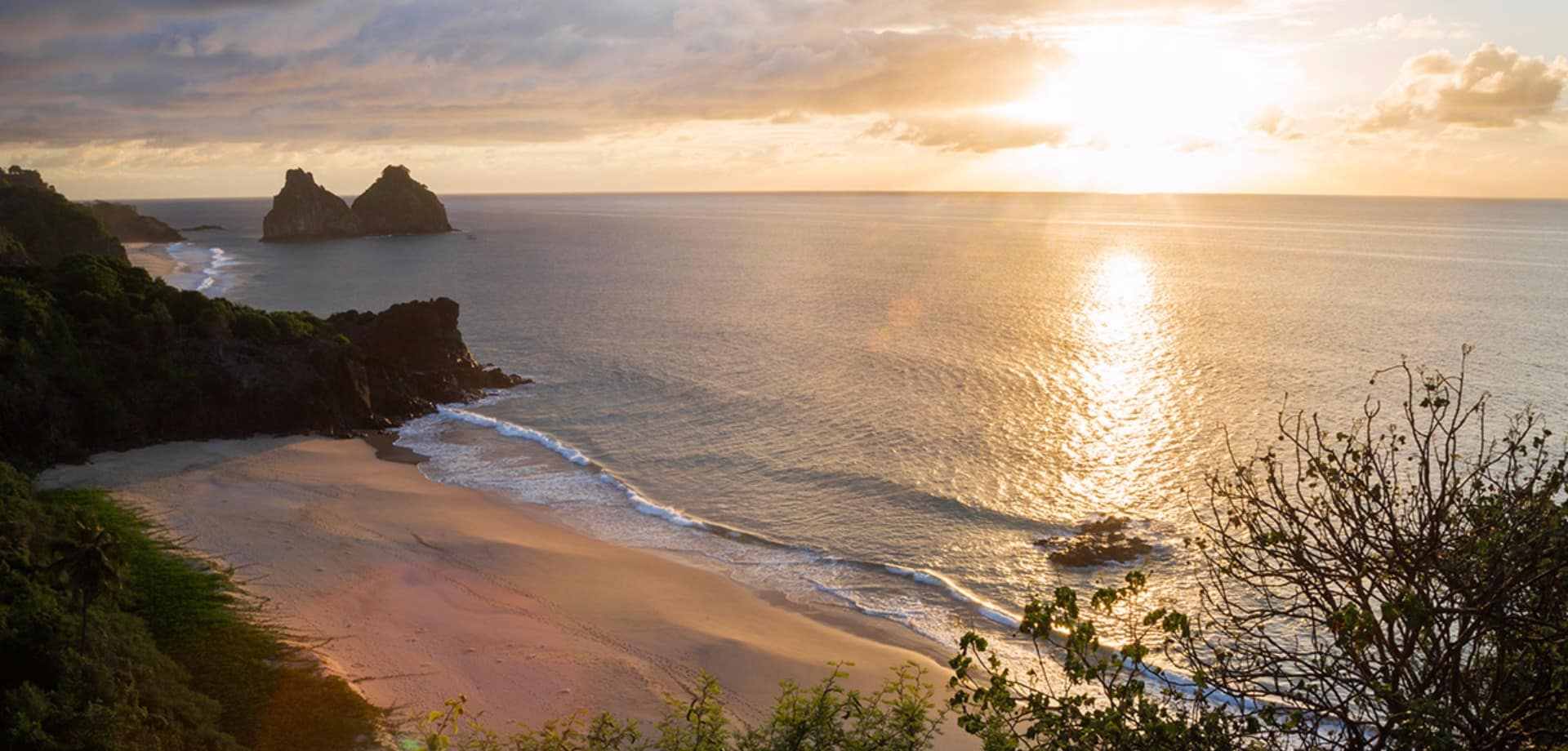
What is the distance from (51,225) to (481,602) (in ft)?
329

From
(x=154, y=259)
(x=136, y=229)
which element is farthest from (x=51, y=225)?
(x=136, y=229)

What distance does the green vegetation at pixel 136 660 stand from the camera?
19.9m

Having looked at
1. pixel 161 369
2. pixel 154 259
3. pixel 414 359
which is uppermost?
pixel 154 259

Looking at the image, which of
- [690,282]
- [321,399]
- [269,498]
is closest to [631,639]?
[269,498]

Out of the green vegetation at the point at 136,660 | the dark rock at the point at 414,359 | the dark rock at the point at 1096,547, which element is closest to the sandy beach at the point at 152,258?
the dark rock at the point at 414,359

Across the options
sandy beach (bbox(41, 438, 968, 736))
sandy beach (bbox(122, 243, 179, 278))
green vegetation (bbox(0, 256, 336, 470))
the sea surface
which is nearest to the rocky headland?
green vegetation (bbox(0, 256, 336, 470))

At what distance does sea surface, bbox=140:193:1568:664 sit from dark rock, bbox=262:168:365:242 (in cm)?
6656

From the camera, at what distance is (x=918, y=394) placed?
6247cm

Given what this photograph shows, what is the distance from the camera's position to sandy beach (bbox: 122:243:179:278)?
131 m

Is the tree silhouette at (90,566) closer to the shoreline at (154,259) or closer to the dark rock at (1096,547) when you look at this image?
the dark rock at (1096,547)

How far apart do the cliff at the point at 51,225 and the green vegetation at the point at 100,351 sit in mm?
52811

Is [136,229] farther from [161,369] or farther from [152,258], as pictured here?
[161,369]

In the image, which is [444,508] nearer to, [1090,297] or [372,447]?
[372,447]

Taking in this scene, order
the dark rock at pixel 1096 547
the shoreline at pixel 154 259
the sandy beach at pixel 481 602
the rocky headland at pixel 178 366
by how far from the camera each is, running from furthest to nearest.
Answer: the shoreline at pixel 154 259, the rocky headland at pixel 178 366, the dark rock at pixel 1096 547, the sandy beach at pixel 481 602
